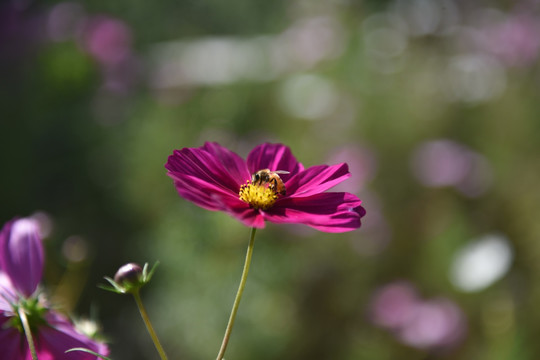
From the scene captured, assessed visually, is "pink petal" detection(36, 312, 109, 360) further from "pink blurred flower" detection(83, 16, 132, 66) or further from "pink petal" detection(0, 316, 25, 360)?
"pink blurred flower" detection(83, 16, 132, 66)

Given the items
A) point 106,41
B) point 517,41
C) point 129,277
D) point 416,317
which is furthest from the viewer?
point 517,41

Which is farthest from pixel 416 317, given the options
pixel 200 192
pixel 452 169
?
pixel 200 192

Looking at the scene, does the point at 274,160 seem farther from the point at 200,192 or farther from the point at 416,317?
the point at 416,317

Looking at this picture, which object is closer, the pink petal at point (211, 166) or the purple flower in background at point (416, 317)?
the pink petal at point (211, 166)

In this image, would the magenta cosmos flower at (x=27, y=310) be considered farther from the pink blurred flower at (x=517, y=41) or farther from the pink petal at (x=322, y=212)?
the pink blurred flower at (x=517, y=41)

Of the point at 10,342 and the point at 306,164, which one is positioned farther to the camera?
the point at 306,164

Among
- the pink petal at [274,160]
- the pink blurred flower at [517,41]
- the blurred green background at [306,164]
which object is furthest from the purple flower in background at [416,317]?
the pink blurred flower at [517,41]
